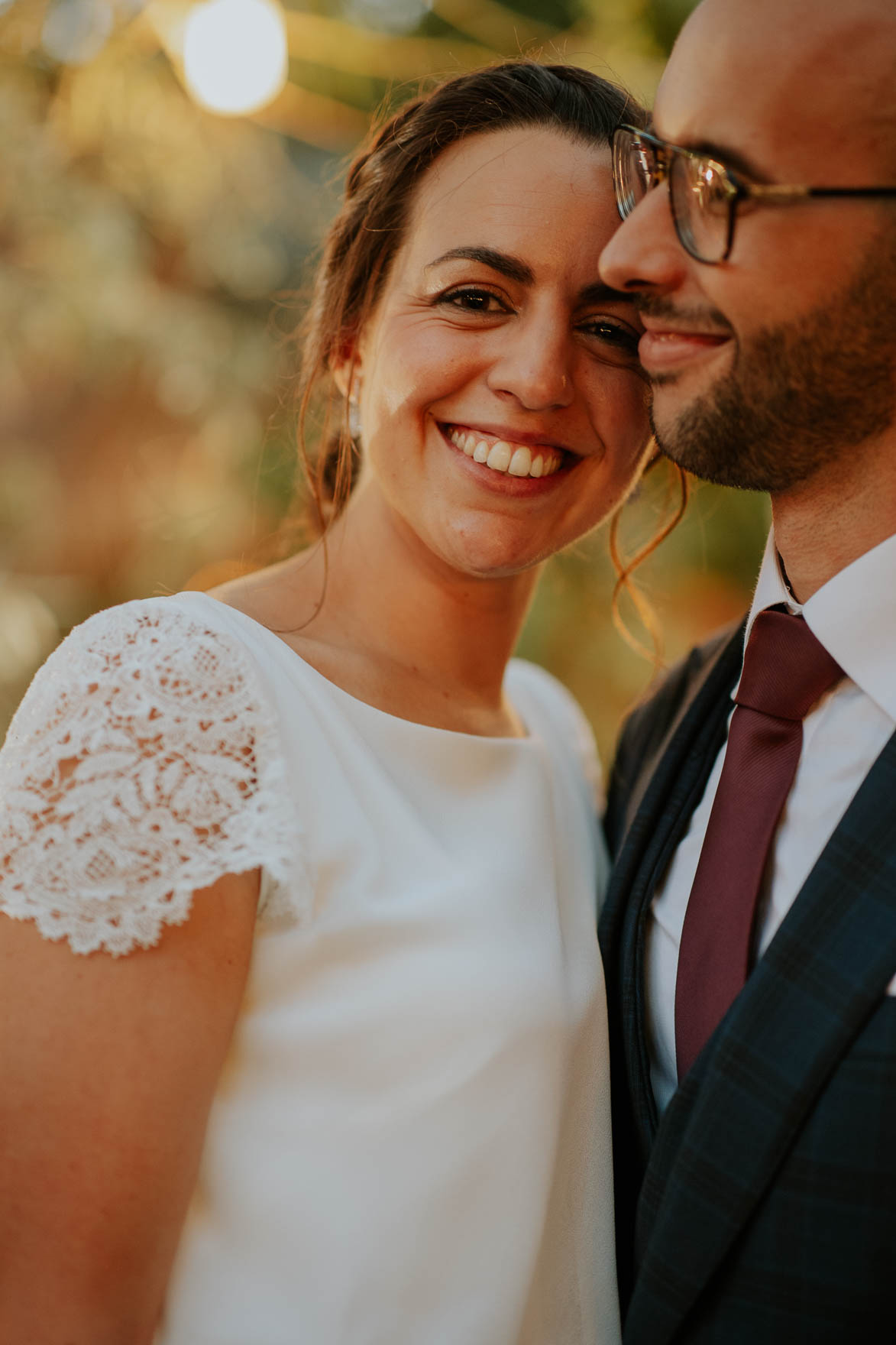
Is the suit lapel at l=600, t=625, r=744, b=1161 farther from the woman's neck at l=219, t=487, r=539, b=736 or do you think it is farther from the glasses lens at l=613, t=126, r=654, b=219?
the glasses lens at l=613, t=126, r=654, b=219

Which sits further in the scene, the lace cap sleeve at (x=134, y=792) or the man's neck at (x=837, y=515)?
the man's neck at (x=837, y=515)

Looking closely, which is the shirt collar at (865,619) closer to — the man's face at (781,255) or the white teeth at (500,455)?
the man's face at (781,255)

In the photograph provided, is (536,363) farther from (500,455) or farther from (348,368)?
(348,368)

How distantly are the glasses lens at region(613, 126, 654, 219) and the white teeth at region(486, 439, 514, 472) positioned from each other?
35 cm

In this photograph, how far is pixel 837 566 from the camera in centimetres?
146

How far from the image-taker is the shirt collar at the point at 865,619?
1.37 m

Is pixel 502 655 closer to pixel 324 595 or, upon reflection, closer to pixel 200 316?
pixel 324 595

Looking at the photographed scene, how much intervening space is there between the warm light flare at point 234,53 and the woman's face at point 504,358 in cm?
154

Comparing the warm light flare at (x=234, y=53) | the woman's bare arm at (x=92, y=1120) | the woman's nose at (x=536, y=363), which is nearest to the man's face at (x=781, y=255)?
the woman's nose at (x=536, y=363)

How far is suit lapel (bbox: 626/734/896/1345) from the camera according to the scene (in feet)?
3.84

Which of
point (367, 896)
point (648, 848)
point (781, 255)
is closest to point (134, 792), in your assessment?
point (367, 896)

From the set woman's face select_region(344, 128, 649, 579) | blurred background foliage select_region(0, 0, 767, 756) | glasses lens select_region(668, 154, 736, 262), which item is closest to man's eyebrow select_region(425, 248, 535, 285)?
woman's face select_region(344, 128, 649, 579)

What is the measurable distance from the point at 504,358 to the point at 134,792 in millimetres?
789

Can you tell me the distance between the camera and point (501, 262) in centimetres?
155
